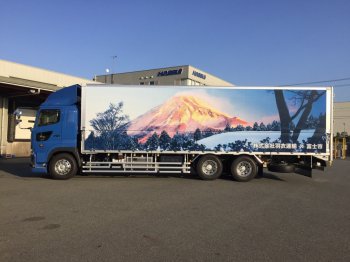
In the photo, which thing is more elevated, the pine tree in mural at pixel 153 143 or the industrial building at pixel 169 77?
the industrial building at pixel 169 77

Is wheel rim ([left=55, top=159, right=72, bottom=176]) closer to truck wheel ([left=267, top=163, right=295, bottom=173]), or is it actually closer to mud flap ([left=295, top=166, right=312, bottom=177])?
truck wheel ([left=267, top=163, right=295, bottom=173])

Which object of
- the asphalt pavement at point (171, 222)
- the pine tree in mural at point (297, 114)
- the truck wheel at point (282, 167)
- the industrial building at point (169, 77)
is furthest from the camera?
the industrial building at point (169, 77)

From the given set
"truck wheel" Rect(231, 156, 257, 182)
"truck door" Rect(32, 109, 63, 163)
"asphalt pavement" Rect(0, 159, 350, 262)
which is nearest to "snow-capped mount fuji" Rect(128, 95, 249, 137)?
"truck wheel" Rect(231, 156, 257, 182)

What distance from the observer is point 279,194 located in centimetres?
1112

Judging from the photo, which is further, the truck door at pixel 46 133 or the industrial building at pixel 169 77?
the industrial building at pixel 169 77

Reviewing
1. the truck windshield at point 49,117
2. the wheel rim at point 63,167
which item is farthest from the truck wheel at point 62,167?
the truck windshield at point 49,117

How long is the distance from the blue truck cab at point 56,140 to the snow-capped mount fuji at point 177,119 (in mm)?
2253

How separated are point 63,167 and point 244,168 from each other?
6847mm

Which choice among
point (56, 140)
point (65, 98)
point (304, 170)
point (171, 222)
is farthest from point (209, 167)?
point (171, 222)

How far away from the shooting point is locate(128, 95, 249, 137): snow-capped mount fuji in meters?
14.0

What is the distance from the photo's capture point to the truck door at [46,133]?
13922mm

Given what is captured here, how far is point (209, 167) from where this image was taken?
1409 cm

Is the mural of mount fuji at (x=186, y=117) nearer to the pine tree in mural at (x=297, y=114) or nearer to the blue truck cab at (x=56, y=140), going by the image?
the pine tree in mural at (x=297, y=114)

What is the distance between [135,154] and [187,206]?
5.72 meters
